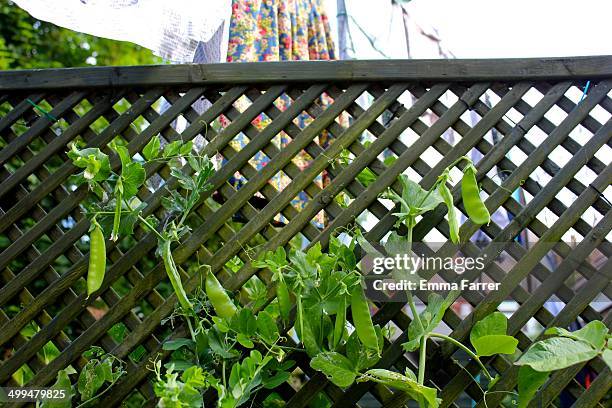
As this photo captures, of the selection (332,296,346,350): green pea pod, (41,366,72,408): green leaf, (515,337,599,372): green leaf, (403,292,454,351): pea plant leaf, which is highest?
(515,337,599,372): green leaf

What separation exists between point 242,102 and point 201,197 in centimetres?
46

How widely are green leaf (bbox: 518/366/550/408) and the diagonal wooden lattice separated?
0.18 metres

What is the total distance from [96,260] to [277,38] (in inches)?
44.4

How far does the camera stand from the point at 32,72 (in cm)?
209

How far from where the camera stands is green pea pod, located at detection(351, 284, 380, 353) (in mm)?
1633

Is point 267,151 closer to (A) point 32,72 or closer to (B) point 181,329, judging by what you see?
(B) point 181,329

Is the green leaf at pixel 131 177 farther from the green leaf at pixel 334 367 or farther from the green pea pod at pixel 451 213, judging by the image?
the green pea pod at pixel 451 213

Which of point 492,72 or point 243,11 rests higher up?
point 492,72

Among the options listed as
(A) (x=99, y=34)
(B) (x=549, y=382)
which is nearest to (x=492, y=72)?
(B) (x=549, y=382)

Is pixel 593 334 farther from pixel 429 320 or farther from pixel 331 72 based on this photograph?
pixel 331 72

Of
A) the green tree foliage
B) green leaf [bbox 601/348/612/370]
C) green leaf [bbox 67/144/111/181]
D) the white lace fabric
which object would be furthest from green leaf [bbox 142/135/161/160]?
the green tree foliage

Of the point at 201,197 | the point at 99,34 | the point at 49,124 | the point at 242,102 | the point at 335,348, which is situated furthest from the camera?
the point at 242,102

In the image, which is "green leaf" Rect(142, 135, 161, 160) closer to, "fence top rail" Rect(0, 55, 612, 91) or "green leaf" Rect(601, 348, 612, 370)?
"fence top rail" Rect(0, 55, 612, 91)

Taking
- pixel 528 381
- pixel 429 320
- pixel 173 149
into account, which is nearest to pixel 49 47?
pixel 173 149
